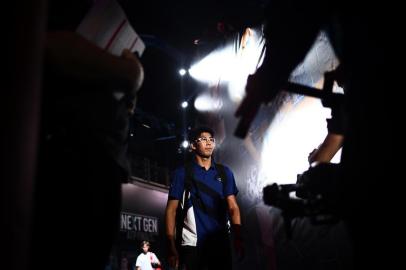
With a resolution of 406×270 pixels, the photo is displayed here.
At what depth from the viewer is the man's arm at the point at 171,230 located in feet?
10.3

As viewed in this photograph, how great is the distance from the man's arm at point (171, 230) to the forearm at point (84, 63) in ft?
6.93

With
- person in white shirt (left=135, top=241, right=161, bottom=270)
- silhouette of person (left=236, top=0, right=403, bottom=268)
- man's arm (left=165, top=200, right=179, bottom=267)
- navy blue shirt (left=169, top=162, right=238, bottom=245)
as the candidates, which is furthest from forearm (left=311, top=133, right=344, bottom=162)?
person in white shirt (left=135, top=241, right=161, bottom=270)

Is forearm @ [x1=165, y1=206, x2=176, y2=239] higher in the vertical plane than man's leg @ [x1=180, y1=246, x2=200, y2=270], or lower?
higher

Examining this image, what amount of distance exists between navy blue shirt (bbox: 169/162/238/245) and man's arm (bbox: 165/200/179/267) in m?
0.08

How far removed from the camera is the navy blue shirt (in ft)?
10.5

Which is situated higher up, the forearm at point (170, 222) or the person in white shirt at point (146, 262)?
the forearm at point (170, 222)

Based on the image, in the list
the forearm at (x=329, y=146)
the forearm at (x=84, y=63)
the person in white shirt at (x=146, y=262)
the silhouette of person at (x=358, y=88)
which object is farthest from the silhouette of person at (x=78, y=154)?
the person in white shirt at (x=146, y=262)

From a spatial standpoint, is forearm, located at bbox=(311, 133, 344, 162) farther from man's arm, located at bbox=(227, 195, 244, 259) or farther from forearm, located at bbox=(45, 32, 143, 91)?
man's arm, located at bbox=(227, 195, 244, 259)

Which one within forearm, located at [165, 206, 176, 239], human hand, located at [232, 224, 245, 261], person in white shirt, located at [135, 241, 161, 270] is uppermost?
forearm, located at [165, 206, 176, 239]

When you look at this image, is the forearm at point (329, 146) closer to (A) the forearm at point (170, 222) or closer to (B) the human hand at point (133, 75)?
(B) the human hand at point (133, 75)

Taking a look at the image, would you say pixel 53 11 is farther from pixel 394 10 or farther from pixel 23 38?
pixel 394 10

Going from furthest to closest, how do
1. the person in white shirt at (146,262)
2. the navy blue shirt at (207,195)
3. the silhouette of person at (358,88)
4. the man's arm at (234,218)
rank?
the person in white shirt at (146,262) → the man's arm at (234,218) → the navy blue shirt at (207,195) → the silhouette of person at (358,88)

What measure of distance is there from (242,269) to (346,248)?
2.51 m

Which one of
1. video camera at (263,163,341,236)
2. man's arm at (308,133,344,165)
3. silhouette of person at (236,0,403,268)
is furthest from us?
man's arm at (308,133,344,165)
